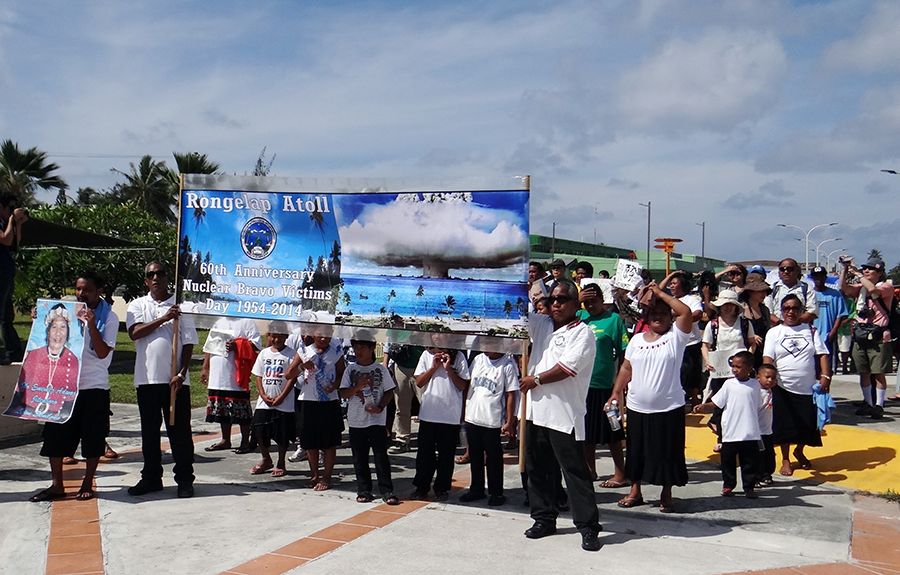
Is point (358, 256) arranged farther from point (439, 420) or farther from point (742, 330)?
point (742, 330)

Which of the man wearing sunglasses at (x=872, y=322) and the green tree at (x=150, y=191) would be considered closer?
the man wearing sunglasses at (x=872, y=322)

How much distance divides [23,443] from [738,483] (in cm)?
764

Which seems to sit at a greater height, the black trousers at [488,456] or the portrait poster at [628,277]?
the portrait poster at [628,277]

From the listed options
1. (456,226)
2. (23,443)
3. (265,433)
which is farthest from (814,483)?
(23,443)

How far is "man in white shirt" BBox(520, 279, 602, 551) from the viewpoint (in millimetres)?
5613

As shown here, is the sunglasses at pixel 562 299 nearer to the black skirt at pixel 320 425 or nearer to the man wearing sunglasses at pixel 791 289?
the black skirt at pixel 320 425

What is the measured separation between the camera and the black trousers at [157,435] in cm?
696

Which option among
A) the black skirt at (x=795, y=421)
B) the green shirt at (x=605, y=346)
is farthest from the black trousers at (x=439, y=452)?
the black skirt at (x=795, y=421)

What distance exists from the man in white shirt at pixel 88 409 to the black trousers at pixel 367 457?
2.17 metres

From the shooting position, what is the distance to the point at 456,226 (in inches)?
241

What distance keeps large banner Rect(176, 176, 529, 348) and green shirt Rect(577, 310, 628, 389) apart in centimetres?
157

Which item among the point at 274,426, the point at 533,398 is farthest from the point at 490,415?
the point at 274,426

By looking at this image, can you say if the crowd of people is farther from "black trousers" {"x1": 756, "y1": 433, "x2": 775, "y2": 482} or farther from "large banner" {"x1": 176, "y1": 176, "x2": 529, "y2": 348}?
"large banner" {"x1": 176, "y1": 176, "x2": 529, "y2": 348}

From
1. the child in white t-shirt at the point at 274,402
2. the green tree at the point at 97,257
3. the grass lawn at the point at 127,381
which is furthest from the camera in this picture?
the green tree at the point at 97,257
